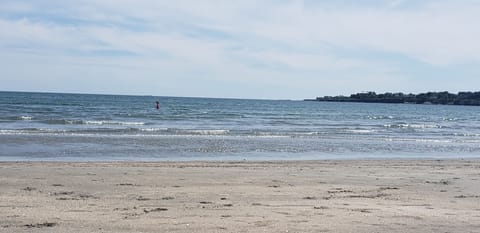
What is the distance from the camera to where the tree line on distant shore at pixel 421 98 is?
17675cm

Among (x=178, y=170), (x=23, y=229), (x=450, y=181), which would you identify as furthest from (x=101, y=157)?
(x=23, y=229)

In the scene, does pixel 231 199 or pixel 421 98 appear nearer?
pixel 231 199

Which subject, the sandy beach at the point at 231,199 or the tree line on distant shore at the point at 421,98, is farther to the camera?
the tree line on distant shore at the point at 421,98

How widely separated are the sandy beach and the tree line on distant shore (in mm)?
170699

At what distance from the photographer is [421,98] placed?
591 feet

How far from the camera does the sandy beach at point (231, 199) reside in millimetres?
7520

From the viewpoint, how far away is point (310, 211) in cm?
853

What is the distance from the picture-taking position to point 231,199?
9617mm

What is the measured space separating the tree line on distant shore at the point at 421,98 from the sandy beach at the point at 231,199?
170699mm

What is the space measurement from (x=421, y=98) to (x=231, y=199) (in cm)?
17905

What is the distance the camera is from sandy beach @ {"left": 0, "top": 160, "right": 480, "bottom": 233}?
7.52 metres

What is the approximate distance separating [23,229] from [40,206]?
1546 mm

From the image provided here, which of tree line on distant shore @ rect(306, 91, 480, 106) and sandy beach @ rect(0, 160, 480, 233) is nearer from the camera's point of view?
sandy beach @ rect(0, 160, 480, 233)

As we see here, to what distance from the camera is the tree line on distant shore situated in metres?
177
